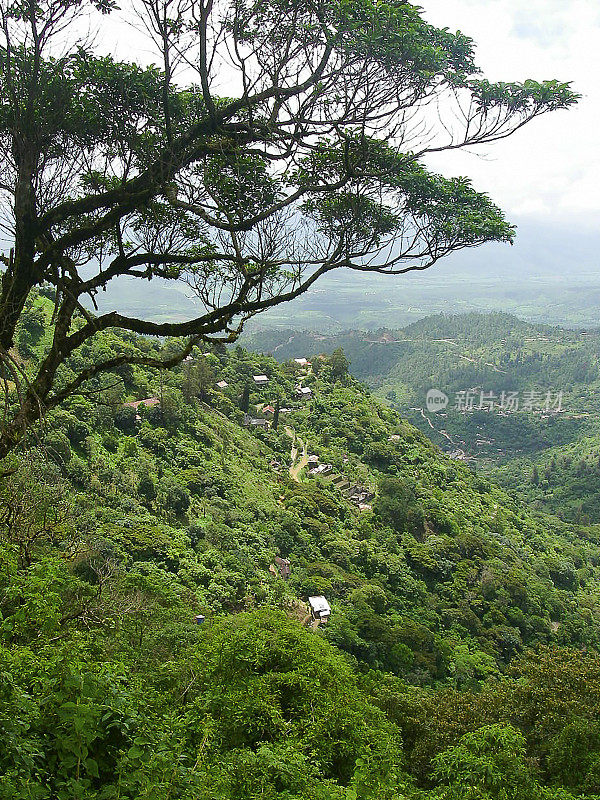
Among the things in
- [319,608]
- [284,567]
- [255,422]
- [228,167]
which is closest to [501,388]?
[255,422]

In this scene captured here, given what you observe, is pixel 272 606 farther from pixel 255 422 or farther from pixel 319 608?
pixel 255 422

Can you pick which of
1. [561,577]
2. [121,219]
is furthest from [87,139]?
[561,577]

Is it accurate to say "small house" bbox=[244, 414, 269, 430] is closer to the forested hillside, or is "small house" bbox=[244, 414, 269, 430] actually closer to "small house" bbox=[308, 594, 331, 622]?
the forested hillside

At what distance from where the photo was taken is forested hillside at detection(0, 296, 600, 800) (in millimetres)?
3176

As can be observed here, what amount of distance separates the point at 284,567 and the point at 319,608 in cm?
247

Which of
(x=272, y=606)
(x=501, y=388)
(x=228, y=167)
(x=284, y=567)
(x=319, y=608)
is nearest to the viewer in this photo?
(x=228, y=167)

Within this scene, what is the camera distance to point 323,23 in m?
3.51

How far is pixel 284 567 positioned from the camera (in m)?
19.8

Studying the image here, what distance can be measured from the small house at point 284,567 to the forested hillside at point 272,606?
1.35 ft

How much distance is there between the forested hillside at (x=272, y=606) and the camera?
318cm

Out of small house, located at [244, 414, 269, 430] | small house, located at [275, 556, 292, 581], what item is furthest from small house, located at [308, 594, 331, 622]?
small house, located at [244, 414, 269, 430]

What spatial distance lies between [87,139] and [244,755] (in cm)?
489

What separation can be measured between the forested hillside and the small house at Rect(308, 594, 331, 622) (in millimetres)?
289

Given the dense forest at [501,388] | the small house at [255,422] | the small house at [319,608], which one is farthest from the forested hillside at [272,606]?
the dense forest at [501,388]
